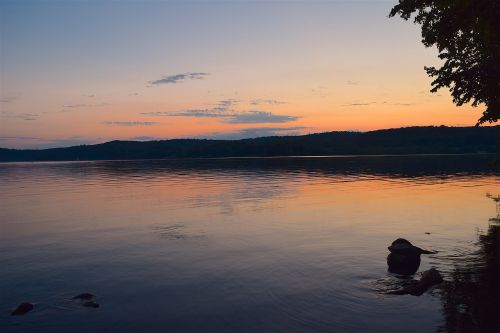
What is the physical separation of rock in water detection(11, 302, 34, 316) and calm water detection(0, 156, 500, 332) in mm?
406

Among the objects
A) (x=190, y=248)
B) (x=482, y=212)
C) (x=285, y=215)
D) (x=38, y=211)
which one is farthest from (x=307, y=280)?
(x=38, y=211)

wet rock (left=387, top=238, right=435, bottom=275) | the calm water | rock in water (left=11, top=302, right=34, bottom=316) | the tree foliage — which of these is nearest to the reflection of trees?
the calm water

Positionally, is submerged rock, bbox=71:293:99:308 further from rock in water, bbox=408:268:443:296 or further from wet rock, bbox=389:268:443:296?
rock in water, bbox=408:268:443:296

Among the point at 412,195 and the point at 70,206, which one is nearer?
the point at 70,206

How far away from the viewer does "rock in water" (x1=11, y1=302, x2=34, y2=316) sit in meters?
18.9

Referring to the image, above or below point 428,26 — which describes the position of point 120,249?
below

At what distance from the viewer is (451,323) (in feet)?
55.0

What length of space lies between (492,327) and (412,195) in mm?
49930

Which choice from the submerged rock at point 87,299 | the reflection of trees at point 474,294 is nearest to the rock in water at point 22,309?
the submerged rock at point 87,299

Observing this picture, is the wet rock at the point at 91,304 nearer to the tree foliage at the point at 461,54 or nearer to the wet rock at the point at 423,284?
the wet rock at the point at 423,284

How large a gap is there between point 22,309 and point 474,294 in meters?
20.8

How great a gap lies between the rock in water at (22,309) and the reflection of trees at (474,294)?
17749 millimetres

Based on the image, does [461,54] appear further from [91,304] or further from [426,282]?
[91,304]

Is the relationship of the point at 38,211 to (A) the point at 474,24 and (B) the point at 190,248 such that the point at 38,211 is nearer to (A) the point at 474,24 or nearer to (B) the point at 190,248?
(B) the point at 190,248
